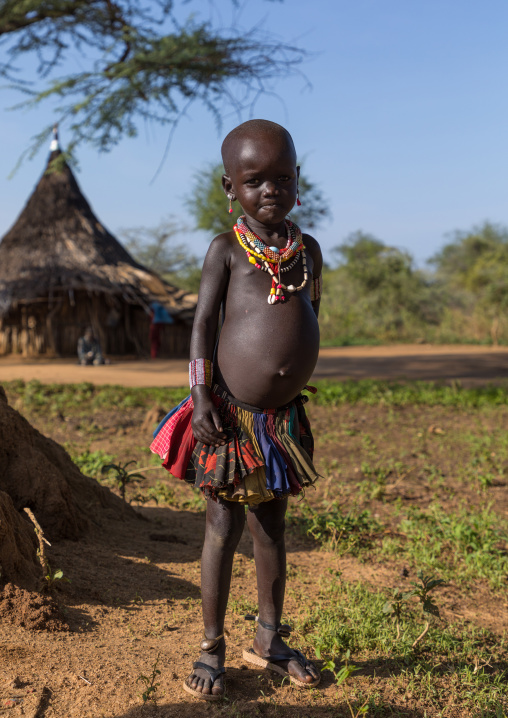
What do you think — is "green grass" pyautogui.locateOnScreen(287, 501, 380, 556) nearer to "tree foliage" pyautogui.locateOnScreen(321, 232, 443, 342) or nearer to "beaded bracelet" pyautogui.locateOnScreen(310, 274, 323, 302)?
"beaded bracelet" pyautogui.locateOnScreen(310, 274, 323, 302)

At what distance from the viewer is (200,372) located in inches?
84.1

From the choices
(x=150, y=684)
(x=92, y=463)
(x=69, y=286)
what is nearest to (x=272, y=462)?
(x=150, y=684)

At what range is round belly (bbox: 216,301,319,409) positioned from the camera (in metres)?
2.12

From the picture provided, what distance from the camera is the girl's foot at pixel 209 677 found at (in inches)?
78.9

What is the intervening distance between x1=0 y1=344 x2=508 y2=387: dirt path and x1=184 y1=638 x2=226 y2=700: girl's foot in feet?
28.5

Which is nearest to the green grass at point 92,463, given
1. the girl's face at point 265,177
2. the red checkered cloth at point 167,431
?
the red checkered cloth at point 167,431

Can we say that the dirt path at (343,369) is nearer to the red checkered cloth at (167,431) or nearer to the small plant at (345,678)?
the red checkered cloth at (167,431)

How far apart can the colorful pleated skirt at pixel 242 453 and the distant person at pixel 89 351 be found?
13239 mm

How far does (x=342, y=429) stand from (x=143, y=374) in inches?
265

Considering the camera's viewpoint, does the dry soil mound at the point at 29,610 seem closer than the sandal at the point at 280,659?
No

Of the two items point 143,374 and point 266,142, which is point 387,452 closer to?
point 266,142

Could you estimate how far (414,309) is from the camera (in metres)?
25.5

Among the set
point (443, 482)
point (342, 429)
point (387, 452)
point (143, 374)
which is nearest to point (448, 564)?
point (443, 482)

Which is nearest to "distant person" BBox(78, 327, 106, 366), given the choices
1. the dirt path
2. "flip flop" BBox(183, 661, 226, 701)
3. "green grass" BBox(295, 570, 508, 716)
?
the dirt path
